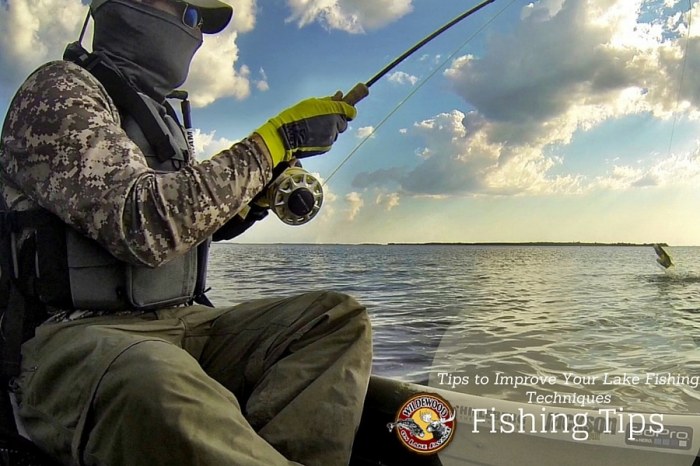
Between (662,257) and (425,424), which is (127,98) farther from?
(662,257)

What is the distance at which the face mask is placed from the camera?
5.57ft

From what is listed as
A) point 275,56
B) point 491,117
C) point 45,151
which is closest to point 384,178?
point 491,117

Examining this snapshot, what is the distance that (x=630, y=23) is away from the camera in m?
1.66

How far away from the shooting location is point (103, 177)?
4.56ft

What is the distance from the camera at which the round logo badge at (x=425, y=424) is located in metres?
1.66

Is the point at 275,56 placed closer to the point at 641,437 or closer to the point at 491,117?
the point at 491,117

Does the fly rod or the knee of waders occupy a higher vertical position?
the fly rod

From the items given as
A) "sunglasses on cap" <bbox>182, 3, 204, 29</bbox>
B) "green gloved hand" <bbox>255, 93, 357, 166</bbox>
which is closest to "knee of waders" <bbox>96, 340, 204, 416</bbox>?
"green gloved hand" <bbox>255, 93, 357, 166</bbox>

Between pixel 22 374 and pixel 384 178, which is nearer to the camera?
pixel 22 374

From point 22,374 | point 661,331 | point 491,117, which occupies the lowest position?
point 22,374

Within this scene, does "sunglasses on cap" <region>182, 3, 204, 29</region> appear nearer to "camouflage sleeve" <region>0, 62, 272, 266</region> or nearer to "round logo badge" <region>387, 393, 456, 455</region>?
"camouflage sleeve" <region>0, 62, 272, 266</region>

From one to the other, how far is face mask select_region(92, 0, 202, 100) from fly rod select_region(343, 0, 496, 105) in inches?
19.9

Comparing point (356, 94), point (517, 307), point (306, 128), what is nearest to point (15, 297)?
point (306, 128)

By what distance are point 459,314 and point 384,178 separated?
520mm
